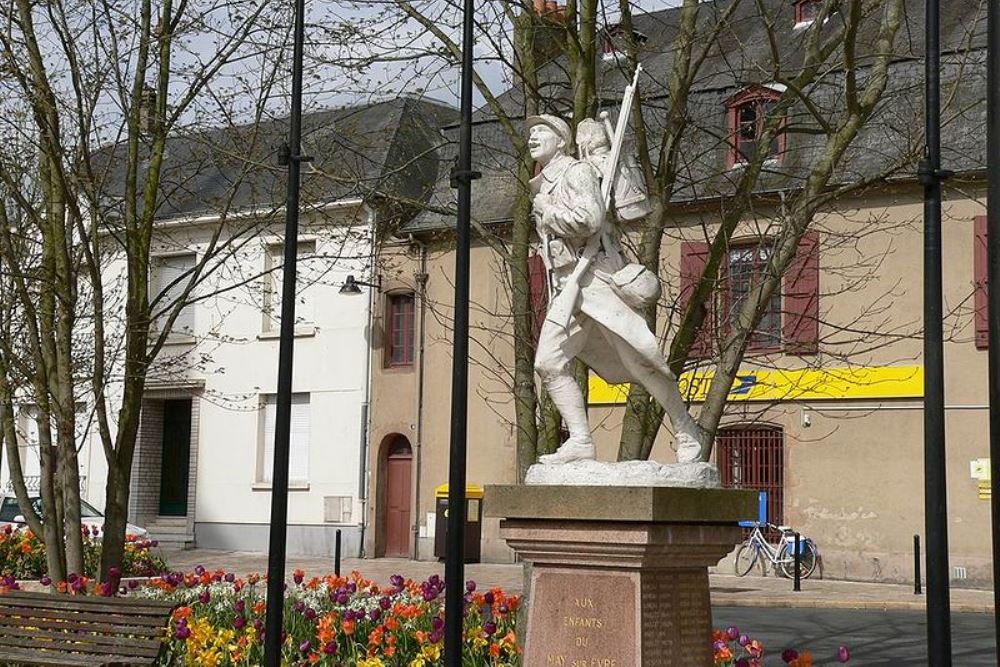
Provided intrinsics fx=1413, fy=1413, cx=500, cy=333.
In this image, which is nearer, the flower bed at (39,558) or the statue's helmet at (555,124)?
the statue's helmet at (555,124)

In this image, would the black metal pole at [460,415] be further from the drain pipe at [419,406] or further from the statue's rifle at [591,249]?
the drain pipe at [419,406]

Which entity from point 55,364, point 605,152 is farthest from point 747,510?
point 55,364

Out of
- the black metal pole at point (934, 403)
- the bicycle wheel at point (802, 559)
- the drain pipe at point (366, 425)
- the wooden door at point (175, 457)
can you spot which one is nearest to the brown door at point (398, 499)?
the drain pipe at point (366, 425)

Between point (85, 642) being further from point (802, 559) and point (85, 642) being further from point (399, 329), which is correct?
point (399, 329)

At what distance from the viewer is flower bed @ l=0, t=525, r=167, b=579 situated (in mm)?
17891

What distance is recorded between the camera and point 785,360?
2455 centimetres

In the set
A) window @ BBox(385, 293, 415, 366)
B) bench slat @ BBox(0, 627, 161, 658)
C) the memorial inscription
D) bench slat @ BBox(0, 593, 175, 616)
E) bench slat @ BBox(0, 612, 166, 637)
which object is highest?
window @ BBox(385, 293, 415, 366)

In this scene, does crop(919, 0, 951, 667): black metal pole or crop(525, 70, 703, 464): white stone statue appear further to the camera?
crop(919, 0, 951, 667): black metal pole

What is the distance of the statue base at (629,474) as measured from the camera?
6762 millimetres

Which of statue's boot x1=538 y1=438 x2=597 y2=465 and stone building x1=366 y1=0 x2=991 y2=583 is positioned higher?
stone building x1=366 y1=0 x2=991 y2=583

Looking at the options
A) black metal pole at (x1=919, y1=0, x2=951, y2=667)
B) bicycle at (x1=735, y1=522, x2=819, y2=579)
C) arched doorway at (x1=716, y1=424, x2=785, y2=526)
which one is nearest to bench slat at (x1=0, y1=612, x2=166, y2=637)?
black metal pole at (x1=919, y1=0, x2=951, y2=667)

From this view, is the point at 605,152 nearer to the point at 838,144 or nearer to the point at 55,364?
the point at 838,144

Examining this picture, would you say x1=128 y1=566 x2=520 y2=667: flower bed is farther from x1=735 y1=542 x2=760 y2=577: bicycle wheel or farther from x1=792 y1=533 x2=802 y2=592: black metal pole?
x1=735 y1=542 x2=760 y2=577: bicycle wheel

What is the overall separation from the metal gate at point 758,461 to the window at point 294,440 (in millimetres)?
9446
